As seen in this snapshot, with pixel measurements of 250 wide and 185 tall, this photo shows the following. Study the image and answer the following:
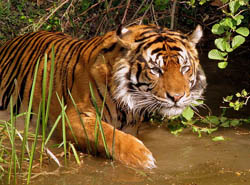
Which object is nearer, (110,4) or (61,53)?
(61,53)

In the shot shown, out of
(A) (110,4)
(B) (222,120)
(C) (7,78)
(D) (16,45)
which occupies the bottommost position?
(B) (222,120)

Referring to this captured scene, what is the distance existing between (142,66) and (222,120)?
119 cm

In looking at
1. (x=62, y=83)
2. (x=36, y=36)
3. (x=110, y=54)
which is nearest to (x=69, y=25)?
(x=36, y=36)

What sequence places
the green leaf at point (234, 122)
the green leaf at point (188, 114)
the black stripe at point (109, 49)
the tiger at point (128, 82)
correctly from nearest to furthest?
the tiger at point (128, 82)
the black stripe at point (109, 49)
the green leaf at point (188, 114)
the green leaf at point (234, 122)

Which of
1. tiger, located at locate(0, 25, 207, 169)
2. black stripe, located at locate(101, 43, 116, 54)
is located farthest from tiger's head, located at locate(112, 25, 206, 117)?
black stripe, located at locate(101, 43, 116, 54)

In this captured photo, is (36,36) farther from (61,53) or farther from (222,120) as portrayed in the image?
(222,120)

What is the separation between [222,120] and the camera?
15.1 ft

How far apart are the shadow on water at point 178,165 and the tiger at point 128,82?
0.14 metres

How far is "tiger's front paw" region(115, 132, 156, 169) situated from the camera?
353cm

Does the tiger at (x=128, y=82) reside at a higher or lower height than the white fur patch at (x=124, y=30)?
lower

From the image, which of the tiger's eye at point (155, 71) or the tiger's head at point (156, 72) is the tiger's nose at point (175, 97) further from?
the tiger's eye at point (155, 71)

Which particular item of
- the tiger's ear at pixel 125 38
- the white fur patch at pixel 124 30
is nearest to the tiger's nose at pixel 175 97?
the tiger's ear at pixel 125 38

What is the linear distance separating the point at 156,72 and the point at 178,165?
2.27 feet

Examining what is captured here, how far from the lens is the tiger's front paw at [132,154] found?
353cm
